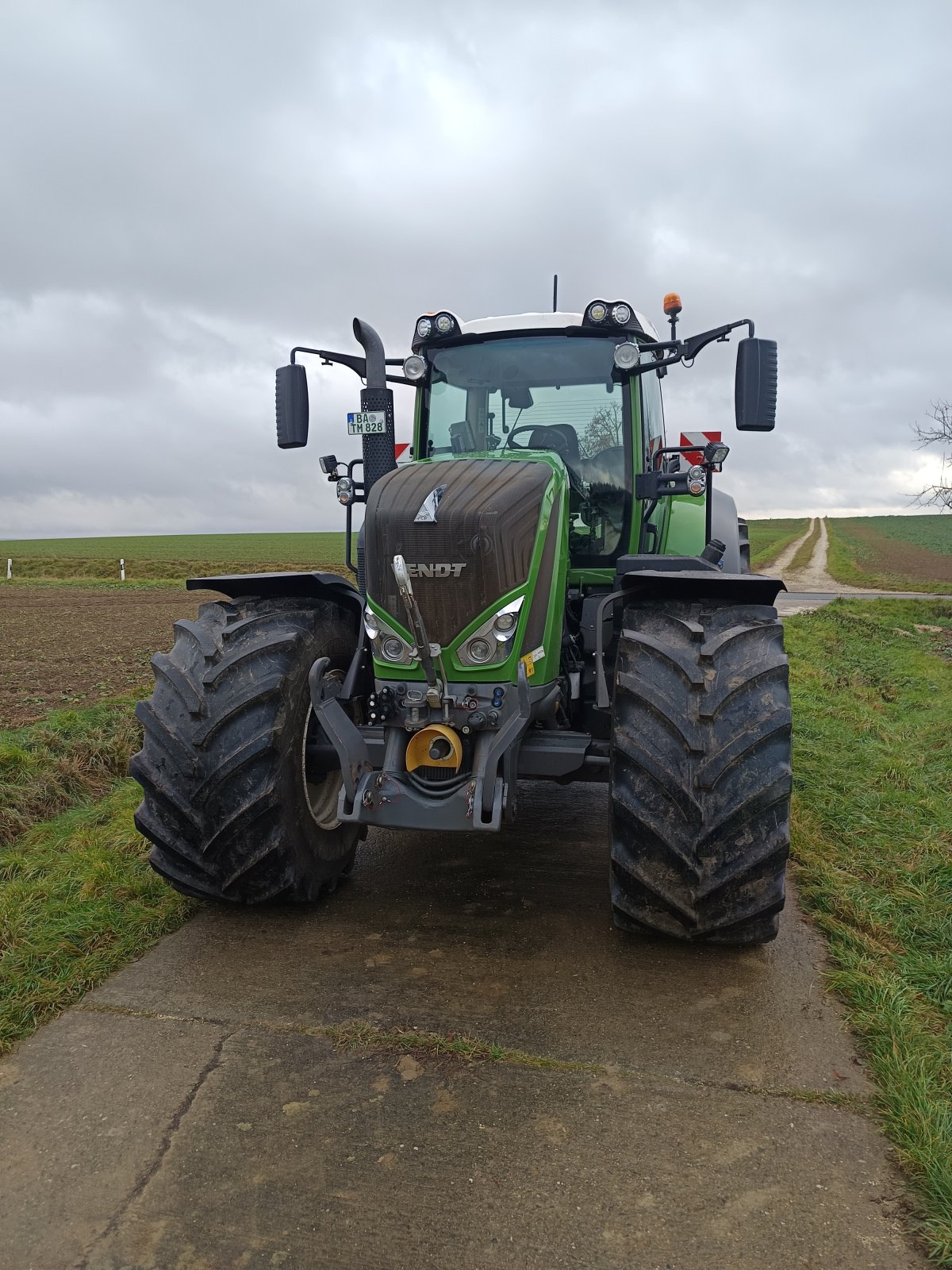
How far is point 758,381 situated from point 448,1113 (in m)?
3.34

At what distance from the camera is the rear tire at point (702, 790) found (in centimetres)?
304

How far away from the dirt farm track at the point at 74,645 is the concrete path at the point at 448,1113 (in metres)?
4.33

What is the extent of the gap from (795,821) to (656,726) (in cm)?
210

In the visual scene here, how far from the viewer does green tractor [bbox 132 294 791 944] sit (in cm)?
309

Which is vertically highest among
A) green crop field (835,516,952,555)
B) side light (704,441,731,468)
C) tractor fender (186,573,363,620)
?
green crop field (835,516,952,555)

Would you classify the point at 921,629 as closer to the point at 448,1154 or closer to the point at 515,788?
the point at 515,788

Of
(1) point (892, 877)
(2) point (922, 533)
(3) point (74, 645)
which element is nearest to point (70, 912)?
→ (1) point (892, 877)

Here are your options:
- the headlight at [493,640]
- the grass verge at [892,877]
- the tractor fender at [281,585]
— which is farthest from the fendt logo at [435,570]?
the grass verge at [892,877]

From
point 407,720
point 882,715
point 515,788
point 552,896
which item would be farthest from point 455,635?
point 882,715

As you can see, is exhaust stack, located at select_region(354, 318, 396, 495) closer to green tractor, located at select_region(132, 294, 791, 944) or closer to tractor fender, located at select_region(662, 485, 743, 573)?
green tractor, located at select_region(132, 294, 791, 944)

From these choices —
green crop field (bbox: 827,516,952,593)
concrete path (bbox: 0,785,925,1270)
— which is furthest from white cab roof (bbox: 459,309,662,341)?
green crop field (bbox: 827,516,952,593)

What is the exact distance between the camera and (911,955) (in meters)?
3.40

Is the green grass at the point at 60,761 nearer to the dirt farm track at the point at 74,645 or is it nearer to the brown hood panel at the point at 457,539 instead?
the dirt farm track at the point at 74,645

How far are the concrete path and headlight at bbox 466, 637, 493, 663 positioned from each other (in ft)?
3.80
